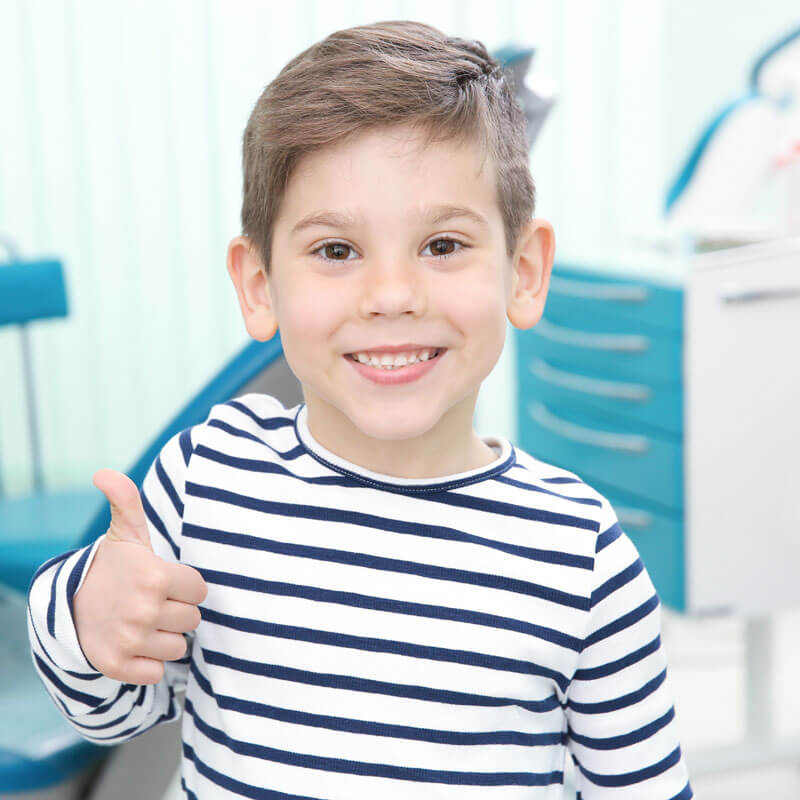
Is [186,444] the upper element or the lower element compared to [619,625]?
upper

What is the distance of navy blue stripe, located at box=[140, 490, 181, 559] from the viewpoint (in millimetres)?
789

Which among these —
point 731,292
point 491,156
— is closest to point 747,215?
point 731,292

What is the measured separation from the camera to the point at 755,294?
174 centimetres

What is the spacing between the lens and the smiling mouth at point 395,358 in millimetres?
719

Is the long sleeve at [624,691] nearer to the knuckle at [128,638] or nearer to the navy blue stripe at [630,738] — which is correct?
the navy blue stripe at [630,738]

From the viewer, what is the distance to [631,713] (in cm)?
74

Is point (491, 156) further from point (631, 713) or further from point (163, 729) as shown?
point (163, 729)

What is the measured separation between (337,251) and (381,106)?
9 cm

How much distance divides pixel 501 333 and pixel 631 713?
10.4 inches

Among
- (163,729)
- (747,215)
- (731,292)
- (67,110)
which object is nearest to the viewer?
(163,729)

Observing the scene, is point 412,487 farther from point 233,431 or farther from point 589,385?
point 589,385

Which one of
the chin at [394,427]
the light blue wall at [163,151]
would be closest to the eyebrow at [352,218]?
the chin at [394,427]

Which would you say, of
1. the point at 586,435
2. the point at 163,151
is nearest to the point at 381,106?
the point at 586,435

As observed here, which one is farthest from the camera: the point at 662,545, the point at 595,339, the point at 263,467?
the point at 595,339
